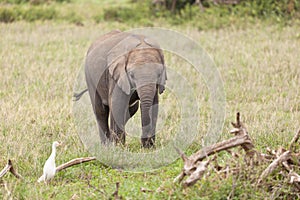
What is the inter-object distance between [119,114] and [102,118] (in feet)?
2.58

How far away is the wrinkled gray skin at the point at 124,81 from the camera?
7.10 metres

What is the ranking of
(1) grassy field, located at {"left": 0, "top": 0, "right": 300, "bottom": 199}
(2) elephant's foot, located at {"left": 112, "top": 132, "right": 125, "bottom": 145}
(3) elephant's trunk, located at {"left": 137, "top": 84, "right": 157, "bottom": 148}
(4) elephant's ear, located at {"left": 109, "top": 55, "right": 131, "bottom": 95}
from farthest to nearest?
1. (2) elephant's foot, located at {"left": 112, "top": 132, "right": 125, "bottom": 145}
2. (4) elephant's ear, located at {"left": 109, "top": 55, "right": 131, "bottom": 95}
3. (3) elephant's trunk, located at {"left": 137, "top": 84, "right": 157, "bottom": 148}
4. (1) grassy field, located at {"left": 0, "top": 0, "right": 300, "bottom": 199}

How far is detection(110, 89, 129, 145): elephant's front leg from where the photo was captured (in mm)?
7409

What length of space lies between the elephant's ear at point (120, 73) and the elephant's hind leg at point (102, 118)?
0.75 metres

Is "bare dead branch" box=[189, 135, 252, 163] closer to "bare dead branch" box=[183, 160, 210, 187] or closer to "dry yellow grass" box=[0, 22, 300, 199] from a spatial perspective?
"bare dead branch" box=[183, 160, 210, 187]

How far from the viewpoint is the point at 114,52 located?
7.68 meters

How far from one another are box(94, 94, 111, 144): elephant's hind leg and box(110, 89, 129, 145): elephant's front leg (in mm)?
547

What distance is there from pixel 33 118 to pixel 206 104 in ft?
8.93

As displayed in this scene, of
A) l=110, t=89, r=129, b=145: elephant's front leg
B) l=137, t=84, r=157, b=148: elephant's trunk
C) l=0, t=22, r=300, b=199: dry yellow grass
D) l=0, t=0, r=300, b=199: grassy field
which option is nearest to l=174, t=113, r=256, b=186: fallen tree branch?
l=0, t=0, r=300, b=199: grassy field

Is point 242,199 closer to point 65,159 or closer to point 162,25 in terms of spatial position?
point 65,159

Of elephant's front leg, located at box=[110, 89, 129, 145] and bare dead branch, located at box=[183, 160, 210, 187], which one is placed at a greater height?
bare dead branch, located at box=[183, 160, 210, 187]

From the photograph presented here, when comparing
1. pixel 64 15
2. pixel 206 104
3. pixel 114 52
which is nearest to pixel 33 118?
pixel 114 52

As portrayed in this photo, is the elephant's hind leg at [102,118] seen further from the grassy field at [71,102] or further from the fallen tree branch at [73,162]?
the fallen tree branch at [73,162]

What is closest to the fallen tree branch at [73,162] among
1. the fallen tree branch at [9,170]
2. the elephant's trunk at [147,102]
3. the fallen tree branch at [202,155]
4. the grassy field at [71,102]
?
the grassy field at [71,102]
